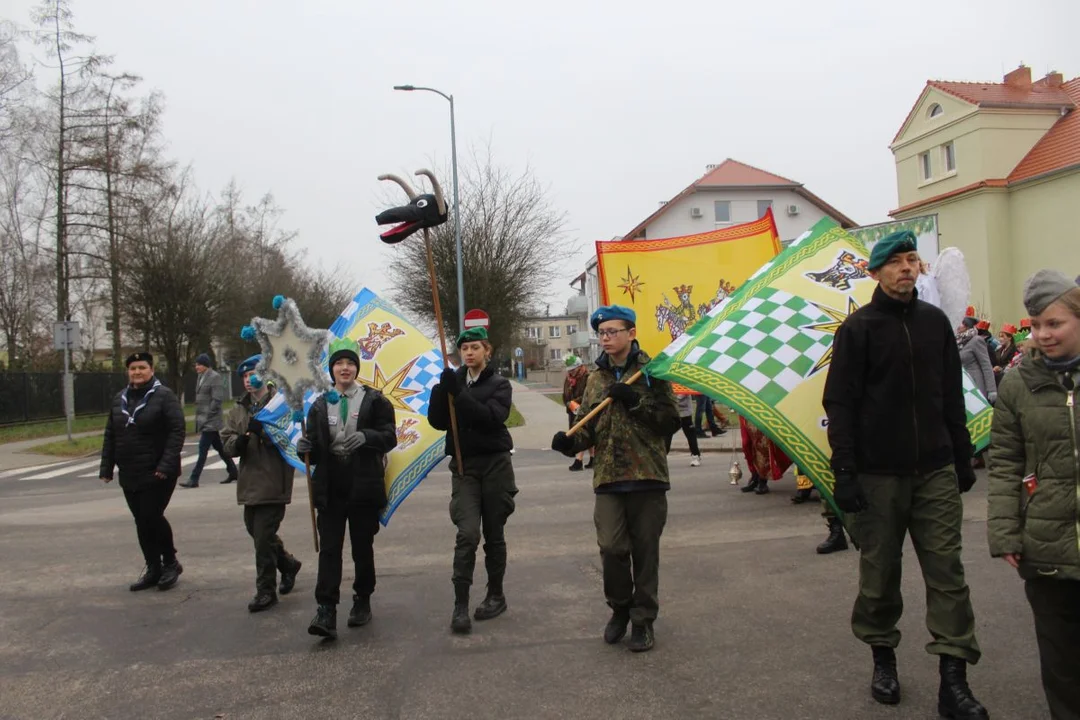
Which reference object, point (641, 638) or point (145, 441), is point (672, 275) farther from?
point (145, 441)

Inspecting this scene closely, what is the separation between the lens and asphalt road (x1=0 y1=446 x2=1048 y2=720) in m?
4.00

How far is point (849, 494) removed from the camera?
375cm

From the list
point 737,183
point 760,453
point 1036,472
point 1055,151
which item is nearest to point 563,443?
point 1036,472

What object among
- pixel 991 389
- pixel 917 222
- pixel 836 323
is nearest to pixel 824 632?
pixel 836 323

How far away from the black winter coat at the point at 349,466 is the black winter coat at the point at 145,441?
5.61 ft

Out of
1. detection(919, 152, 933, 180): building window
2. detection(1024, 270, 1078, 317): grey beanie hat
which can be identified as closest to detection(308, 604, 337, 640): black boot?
detection(1024, 270, 1078, 317): grey beanie hat

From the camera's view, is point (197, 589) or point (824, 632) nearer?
point (824, 632)

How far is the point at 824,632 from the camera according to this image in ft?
15.6

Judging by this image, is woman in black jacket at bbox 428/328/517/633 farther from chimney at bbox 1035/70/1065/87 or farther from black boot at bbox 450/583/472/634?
chimney at bbox 1035/70/1065/87

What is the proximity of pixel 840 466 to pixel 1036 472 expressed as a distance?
0.76m

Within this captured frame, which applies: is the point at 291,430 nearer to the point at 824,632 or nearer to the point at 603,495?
the point at 603,495

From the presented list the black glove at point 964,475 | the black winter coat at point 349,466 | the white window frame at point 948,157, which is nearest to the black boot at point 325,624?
the black winter coat at point 349,466

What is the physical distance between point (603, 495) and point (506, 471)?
833mm

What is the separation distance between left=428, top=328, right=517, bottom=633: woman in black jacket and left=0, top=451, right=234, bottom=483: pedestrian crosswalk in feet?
31.9
